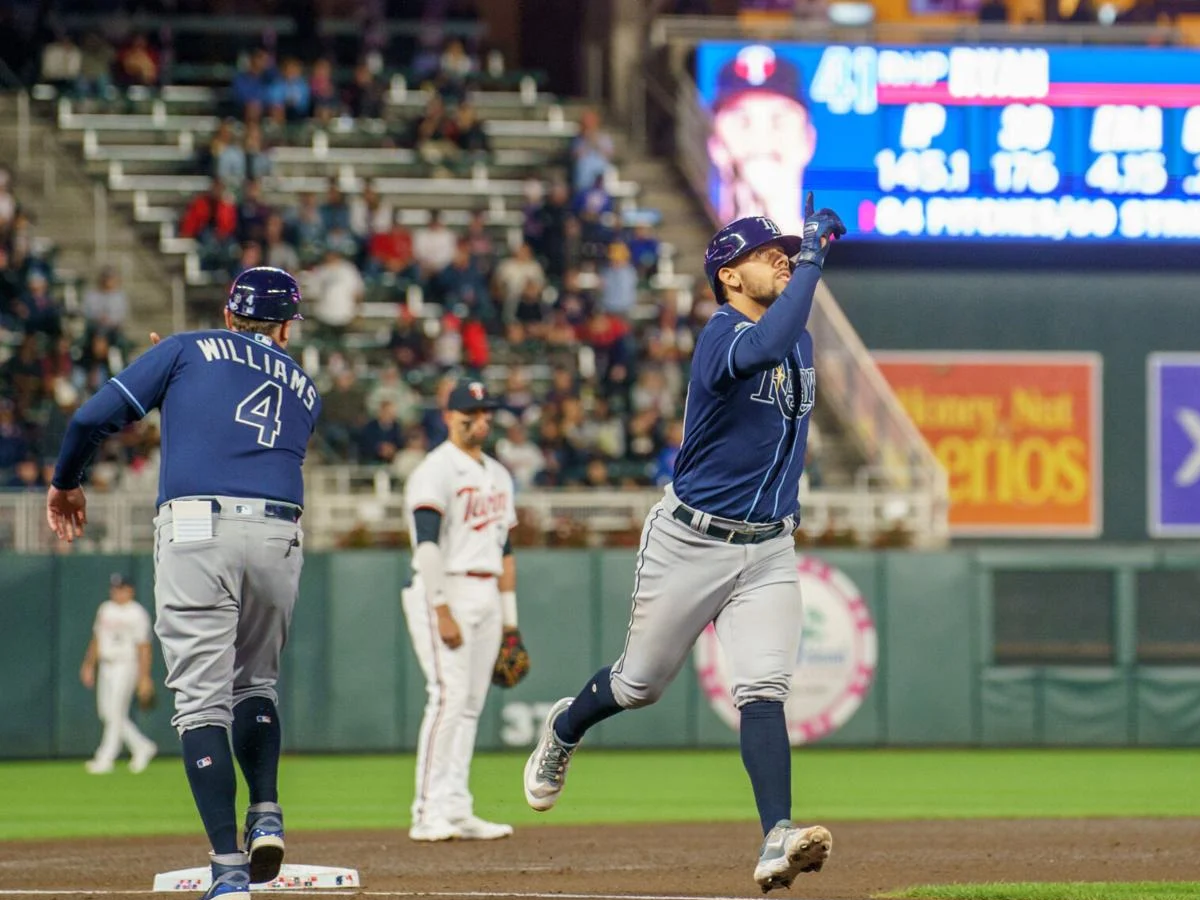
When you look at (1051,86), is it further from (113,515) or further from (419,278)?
(113,515)

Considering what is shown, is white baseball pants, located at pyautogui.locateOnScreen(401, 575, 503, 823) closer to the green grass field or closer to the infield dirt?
the infield dirt

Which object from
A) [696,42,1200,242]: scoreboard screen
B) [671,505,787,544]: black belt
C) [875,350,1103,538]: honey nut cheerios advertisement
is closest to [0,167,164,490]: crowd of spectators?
[696,42,1200,242]: scoreboard screen

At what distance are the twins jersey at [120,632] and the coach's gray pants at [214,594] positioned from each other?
9.19 meters

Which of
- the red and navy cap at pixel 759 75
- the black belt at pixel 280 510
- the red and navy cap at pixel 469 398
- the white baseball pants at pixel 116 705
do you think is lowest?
the white baseball pants at pixel 116 705

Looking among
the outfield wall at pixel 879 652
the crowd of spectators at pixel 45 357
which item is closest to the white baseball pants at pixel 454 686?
the outfield wall at pixel 879 652

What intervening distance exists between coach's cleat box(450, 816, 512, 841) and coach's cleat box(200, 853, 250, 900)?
11.3 feet

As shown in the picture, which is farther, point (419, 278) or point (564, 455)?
point (419, 278)

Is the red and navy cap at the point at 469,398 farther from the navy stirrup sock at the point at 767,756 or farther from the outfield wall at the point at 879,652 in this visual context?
the outfield wall at the point at 879,652

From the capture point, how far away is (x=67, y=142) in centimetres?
2339

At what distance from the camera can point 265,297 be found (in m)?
7.29

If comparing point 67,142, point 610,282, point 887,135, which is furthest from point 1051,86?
point 67,142

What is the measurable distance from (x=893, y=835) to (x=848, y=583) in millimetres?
7302

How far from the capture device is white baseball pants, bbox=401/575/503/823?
1004 centimetres

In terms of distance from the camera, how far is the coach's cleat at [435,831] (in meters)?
9.99
